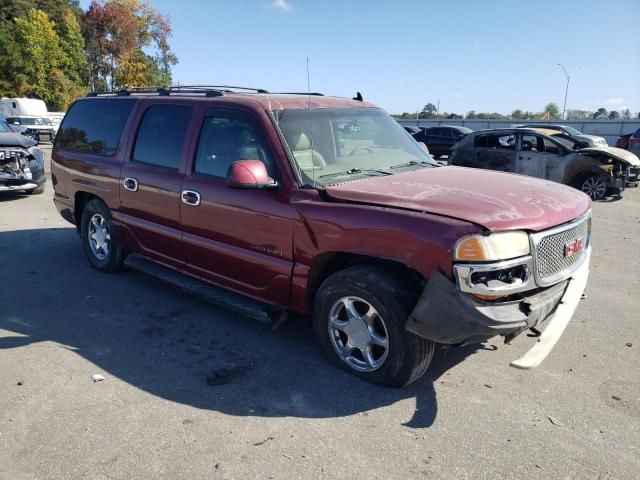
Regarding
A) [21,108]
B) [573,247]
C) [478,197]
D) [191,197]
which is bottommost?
[573,247]

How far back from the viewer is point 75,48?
52.8 m

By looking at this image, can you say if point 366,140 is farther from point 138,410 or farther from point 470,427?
point 138,410

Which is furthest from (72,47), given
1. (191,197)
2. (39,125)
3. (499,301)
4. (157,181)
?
(499,301)

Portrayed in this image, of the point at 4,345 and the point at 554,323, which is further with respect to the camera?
the point at 4,345

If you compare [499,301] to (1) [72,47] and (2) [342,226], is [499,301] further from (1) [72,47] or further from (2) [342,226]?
(1) [72,47]

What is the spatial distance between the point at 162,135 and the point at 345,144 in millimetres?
1762

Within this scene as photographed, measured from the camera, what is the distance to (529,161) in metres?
12.4

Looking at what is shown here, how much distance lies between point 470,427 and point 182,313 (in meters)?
2.78

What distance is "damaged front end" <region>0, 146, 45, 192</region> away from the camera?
10.2 meters

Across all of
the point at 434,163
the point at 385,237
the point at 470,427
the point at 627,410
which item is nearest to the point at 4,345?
the point at 385,237

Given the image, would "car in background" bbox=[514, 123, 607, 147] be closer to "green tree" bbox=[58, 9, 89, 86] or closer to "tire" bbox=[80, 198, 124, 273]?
"tire" bbox=[80, 198, 124, 273]

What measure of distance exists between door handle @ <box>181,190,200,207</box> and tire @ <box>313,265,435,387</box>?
56.5 inches

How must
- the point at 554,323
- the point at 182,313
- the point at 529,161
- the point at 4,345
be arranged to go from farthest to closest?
1. the point at 529,161
2. the point at 182,313
3. the point at 4,345
4. the point at 554,323

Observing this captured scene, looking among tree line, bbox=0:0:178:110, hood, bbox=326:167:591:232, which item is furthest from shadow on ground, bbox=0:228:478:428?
tree line, bbox=0:0:178:110
